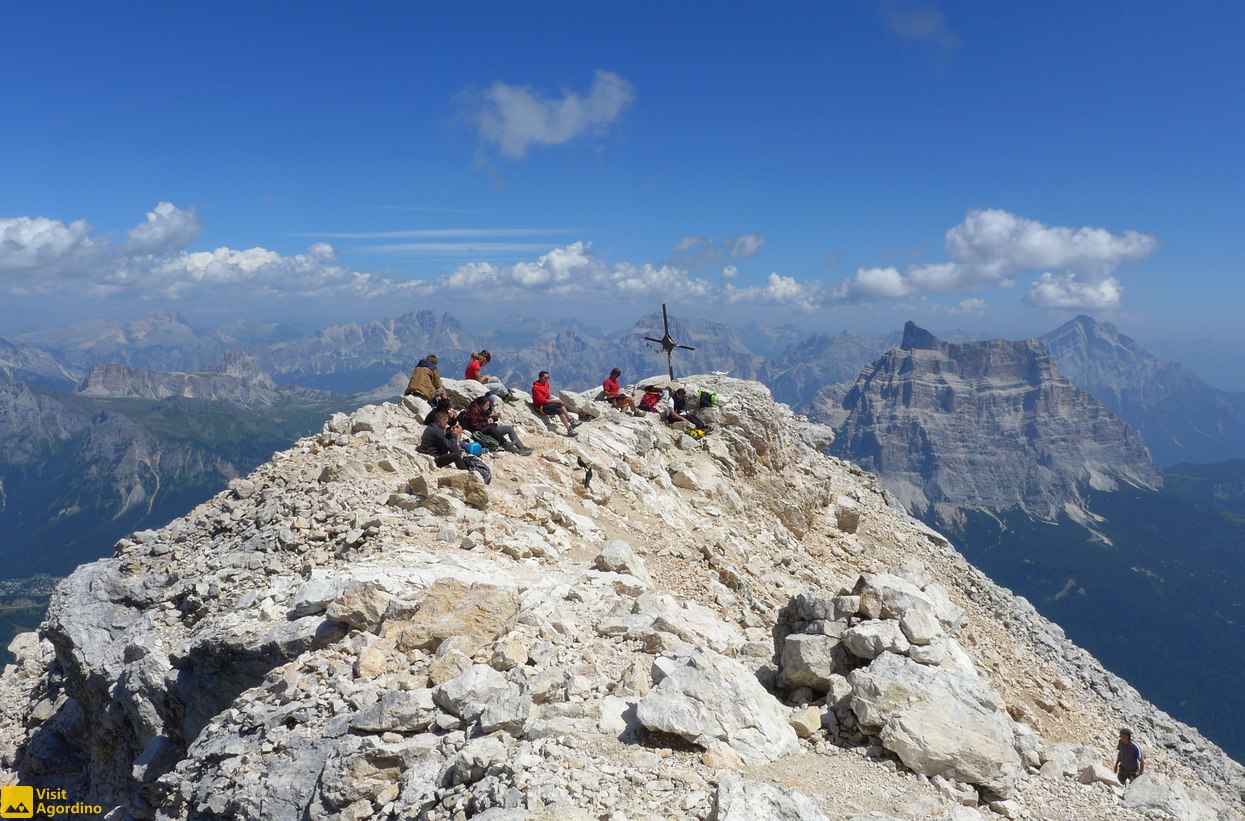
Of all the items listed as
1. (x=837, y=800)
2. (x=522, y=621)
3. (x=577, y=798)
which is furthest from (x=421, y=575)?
(x=837, y=800)

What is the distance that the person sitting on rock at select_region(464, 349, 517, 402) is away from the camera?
2736 cm

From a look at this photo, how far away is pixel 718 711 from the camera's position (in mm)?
9156

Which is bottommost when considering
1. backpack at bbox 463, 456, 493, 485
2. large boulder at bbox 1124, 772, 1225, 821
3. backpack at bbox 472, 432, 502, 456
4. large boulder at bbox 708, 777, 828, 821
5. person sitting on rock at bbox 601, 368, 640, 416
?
large boulder at bbox 1124, 772, 1225, 821

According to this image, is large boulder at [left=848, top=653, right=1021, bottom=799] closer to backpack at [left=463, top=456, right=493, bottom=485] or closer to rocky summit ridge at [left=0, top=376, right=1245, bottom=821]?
rocky summit ridge at [left=0, top=376, right=1245, bottom=821]

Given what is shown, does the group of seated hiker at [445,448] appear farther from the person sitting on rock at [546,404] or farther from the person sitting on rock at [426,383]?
the person sitting on rock at [546,404]

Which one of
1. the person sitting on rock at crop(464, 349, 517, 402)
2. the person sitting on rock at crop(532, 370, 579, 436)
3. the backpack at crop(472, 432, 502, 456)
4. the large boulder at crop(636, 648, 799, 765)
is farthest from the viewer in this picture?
the person sitting on rock at crop(464, 349, 517, 402)

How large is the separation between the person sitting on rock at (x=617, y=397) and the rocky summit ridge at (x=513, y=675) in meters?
5.95

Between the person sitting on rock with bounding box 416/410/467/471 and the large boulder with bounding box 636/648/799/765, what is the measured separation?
11.1 metres

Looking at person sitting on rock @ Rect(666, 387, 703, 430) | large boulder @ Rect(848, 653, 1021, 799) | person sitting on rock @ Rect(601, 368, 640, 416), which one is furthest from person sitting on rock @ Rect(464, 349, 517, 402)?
large boulder @ Rect(848, 653, 1021, 799)

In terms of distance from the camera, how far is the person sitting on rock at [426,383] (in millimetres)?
25125

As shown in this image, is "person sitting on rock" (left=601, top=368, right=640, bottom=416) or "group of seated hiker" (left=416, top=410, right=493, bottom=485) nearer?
"group of seated hiker" (left=416, top=410, right=493, bottom=485)

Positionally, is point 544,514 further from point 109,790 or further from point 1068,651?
point 1068,651

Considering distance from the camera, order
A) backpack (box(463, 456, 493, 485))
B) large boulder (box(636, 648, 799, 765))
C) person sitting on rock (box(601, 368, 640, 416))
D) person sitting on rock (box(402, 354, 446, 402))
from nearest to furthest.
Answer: large boulder (box(636, 648, 799, 765)), backpack (box(463, 456, 493, 485)), person sitting on rock (box(402, 354, 446, 402)), person sitting on rock (box(601, 368, 640, 416))

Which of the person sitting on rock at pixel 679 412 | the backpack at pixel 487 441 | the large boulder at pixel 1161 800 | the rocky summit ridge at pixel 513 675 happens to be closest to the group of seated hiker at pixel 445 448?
the rocky summit ridge at pixel 513 675
